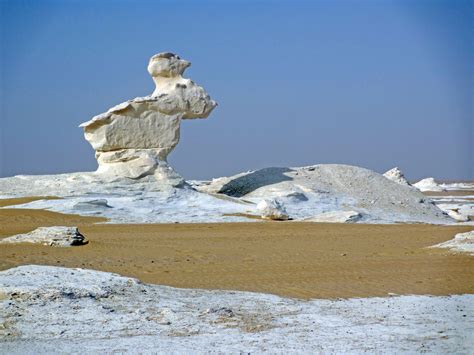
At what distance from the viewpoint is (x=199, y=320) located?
8008mm

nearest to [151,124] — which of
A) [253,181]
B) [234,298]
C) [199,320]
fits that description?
[253,181]

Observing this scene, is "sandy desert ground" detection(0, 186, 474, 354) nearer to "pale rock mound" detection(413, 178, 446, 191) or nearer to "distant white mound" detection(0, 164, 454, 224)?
"distant white mound" detection(0, 164, 454, 224)

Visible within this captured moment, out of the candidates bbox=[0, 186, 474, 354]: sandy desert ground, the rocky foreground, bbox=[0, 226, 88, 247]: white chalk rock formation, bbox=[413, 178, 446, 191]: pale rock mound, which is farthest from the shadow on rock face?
bbox=[413, 178, 446, 191]: pale rock mound

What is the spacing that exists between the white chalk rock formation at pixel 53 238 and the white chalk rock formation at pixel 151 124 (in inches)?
437

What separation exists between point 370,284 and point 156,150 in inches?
700

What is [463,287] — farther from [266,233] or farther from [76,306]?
[266,233]

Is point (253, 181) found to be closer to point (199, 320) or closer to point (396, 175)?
point (396, 175)

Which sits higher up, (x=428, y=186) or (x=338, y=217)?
(x=428, y=186)

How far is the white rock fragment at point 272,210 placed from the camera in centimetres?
2402

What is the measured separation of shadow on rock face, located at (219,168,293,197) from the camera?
29.9m

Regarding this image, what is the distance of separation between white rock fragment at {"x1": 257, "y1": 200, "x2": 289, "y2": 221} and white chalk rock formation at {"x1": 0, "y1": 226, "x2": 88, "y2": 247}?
9.44m

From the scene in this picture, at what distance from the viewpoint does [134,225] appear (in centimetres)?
2139

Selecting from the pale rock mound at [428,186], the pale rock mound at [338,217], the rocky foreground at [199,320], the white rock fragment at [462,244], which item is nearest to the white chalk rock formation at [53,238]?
the rocky foreground at [199,320]

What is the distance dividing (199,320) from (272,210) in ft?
52.9
